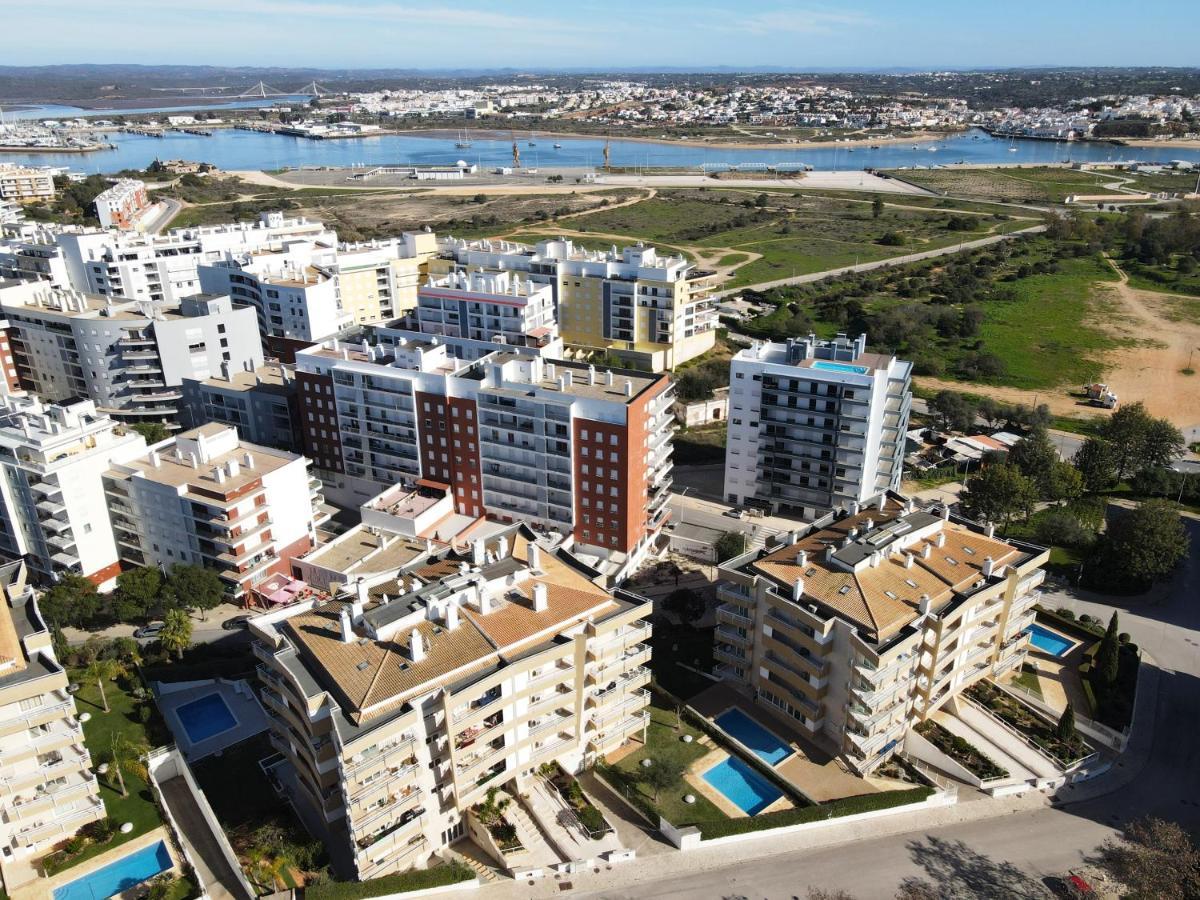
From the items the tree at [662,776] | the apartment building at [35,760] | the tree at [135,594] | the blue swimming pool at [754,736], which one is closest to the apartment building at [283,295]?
the tree at [135,594]

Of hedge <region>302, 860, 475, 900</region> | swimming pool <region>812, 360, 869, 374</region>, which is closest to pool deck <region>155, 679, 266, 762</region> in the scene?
hedge <region>302, 860, 475, 900</region>

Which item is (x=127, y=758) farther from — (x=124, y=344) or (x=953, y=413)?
(x=953, y=413)

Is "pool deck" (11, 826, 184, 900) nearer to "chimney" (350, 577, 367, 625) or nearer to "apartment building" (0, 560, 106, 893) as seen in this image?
"apartment building" (0, 560, 106, 893)

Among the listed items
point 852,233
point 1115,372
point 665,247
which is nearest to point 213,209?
point 665,247

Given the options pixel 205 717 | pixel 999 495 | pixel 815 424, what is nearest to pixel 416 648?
pixel 205 717

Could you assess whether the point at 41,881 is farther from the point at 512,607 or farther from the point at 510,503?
the point at 510,503
